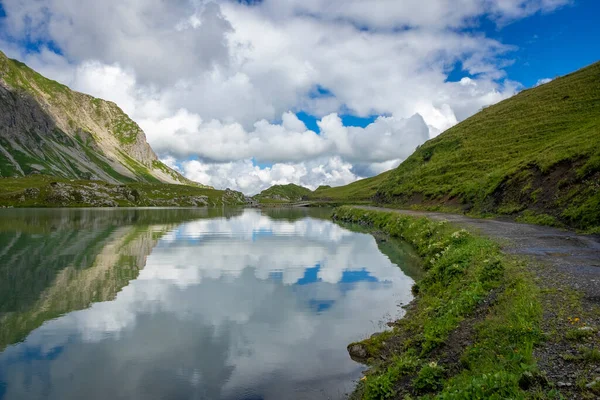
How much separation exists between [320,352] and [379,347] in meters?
2.52

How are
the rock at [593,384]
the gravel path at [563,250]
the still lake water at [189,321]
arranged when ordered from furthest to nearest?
the gravel path at [563,250] < the still lake water at [189,321] < the rock at [593,384]

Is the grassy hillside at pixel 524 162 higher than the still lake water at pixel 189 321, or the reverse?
the grassy hillside at pixel 524 162

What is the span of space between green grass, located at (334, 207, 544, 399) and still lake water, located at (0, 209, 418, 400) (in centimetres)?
188

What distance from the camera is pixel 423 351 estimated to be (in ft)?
43.7

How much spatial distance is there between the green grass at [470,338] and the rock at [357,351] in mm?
249

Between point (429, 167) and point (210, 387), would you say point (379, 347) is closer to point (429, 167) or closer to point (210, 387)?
point (210, 387)

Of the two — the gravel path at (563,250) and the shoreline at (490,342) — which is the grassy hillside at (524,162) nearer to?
the gravel path at (563,250)

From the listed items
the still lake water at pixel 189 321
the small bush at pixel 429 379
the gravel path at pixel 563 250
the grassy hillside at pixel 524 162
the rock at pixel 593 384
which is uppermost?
the grassy hillside at pixel 524 162

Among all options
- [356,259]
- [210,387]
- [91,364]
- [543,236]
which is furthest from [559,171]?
[91,364]

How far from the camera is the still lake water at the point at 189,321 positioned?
13805 mm

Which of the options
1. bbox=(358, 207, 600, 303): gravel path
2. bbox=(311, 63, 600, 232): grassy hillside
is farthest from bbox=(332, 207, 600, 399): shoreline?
bbox=(311, 63, 600, 232): grassy hillside

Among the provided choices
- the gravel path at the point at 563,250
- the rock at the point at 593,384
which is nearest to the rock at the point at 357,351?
the gravel path at the point at 563,250

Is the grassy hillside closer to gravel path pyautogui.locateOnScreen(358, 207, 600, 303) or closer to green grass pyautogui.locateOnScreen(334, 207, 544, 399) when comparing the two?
gravel path pyautogui.locateOnScreen(358, 207, 600, 303)

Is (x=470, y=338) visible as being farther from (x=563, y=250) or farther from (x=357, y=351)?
(x=563, y=250)
